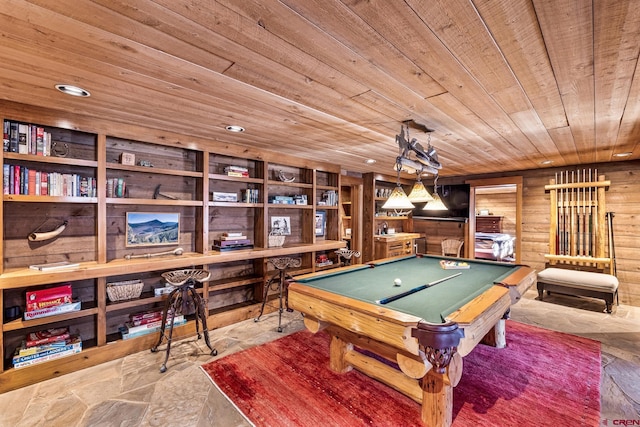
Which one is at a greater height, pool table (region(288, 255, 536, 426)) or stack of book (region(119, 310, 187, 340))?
pool table (region(288, 255, 536, 426))

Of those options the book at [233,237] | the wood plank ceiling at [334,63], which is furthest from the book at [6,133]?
the book at [233,237]

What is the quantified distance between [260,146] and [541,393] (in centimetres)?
386

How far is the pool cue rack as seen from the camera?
476 centimetres

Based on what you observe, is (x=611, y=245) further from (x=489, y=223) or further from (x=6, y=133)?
(x=6, y=133)

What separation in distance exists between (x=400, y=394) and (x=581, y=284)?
3.76 metres

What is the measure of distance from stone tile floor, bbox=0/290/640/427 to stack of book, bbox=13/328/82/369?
0.21 m

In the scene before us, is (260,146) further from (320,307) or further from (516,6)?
(516,6)

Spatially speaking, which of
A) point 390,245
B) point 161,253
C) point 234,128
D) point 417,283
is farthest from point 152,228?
point 390,245

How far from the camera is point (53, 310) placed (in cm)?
260

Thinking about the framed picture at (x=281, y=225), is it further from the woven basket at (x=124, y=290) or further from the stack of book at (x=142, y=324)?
the woven basket at (x=124, y=290)

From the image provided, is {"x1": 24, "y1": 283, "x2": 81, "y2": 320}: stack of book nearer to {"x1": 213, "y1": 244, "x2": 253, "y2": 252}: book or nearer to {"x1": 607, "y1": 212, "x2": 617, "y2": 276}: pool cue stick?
{"x1": 213, "y1": 244, "x2": 253, "y2": 252}: book

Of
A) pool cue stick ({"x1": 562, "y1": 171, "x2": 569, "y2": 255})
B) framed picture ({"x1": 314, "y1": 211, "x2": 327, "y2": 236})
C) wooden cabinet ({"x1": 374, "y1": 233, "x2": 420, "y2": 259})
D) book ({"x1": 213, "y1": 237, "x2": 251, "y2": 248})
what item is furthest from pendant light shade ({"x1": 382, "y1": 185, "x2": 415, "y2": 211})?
pool cue stick ({"x1": 562, "y1": 171, "x2": 569, "y2": 255})

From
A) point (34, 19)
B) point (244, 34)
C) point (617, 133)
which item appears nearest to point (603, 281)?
point (617, 133)

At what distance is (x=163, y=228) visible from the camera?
3.50 meters
